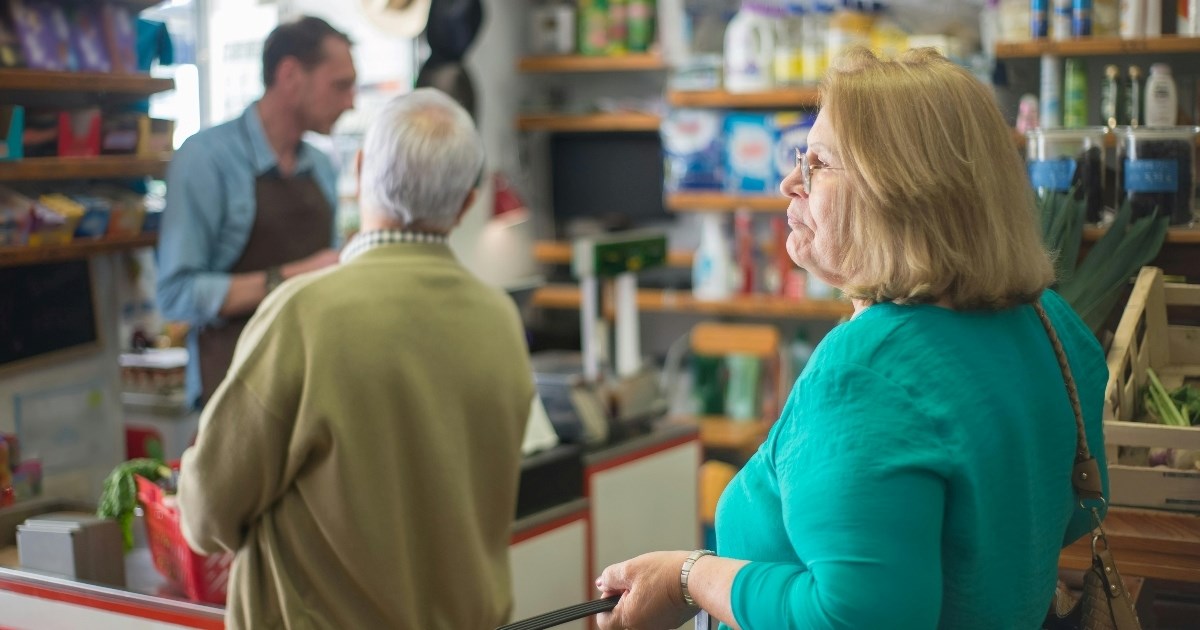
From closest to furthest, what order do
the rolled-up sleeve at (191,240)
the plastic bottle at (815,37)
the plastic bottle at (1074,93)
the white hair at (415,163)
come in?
1. the white hair at (415,163)
2. the plastic bottle at (1074,93)
3. the rolled-up sleeve at (191,240)
4. the plastic bottle at (815,37)

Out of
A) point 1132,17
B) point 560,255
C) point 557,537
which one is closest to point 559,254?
point 560,255

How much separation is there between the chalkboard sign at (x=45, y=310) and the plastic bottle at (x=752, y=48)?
322 cm

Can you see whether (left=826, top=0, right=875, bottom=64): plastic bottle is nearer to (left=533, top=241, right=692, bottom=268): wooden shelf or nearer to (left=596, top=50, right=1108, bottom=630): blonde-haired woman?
(left=533, top=241, right=692, bottom=268): wooden shelf

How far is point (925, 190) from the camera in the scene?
127 centimetres

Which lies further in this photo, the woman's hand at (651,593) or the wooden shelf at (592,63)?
the wooden shelf at (592,63)

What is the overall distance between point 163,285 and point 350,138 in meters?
2.56

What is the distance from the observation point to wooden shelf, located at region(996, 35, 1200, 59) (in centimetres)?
246

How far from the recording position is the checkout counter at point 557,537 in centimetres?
234

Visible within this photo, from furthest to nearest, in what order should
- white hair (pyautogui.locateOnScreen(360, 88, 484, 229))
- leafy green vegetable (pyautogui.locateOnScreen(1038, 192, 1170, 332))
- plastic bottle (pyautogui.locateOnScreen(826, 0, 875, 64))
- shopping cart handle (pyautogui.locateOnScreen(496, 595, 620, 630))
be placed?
plastic bottle (pyautogui.locateOnScreen(826, 0, 875, 64)), white hair (pyautogui.locateOnScreen(360, 88, 484, 229)), leafy green vegetable (pyautogui.locateOnScreen(1038, 192, 1170, 332)), shopping cart handle (pyautogui.locateOnScreen(496, 595, 620, 630))

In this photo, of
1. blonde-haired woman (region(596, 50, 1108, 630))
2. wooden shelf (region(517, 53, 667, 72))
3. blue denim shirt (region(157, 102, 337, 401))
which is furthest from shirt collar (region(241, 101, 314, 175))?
wooden shelf (region(517, 53, 667, 72))

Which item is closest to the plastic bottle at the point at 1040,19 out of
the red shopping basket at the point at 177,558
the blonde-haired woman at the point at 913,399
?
the blonde-haired woman at the point at 913,399

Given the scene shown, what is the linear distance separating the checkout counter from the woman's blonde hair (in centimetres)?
149

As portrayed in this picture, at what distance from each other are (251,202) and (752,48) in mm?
2847

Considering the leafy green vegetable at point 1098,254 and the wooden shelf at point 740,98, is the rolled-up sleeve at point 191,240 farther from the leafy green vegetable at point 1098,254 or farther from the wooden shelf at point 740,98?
the wooden shelf at point 740,98
